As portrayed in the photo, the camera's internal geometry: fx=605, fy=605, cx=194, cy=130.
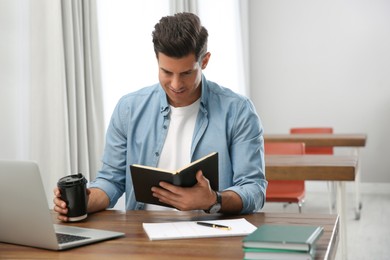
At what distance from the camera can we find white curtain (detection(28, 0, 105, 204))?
2.86 m

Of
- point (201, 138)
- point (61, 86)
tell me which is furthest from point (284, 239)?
point (61, 86)

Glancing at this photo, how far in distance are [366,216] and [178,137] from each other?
12.4ft

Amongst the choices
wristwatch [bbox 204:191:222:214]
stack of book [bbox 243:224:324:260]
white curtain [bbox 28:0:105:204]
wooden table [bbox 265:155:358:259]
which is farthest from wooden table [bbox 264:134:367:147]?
stack of book [bbox 243:224:324:260]

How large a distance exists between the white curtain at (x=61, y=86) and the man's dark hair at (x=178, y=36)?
36.5 inches

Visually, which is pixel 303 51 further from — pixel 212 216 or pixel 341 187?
pixel 212 216

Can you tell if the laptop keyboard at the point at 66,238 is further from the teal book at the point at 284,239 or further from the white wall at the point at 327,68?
the white wall at the point at 327,68

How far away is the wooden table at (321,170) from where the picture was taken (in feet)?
12.0

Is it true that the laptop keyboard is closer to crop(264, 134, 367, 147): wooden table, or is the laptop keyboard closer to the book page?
the book page

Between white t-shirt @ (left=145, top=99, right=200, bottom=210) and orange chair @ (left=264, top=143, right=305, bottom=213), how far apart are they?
2.11 metres

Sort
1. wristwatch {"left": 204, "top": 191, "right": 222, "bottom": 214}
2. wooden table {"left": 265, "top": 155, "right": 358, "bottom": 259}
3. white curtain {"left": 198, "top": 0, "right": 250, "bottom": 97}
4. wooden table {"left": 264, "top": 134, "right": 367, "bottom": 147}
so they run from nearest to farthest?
wristwatch {"left": 204, "top": 191, "right": 222, "bottom": 214} → wooden table {"left": 265, "top": 155, "right": 358, "bottom": 259} → wooden table {"left": 264, "top": 134, "right": 367, "bottom": 147} → white curtain {"left": 198, "top": 0, "right": 250, "bottom": 97}

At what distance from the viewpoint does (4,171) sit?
165cm

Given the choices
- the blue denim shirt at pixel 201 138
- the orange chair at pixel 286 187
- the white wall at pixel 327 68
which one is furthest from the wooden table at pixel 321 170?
the white wall at pixel 327 68

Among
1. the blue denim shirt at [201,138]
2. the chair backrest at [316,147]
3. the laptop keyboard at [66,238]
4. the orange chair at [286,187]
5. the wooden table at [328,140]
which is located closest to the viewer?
the laptop keyboard at [66,238]

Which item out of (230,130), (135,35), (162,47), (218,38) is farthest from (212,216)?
(218,38)
